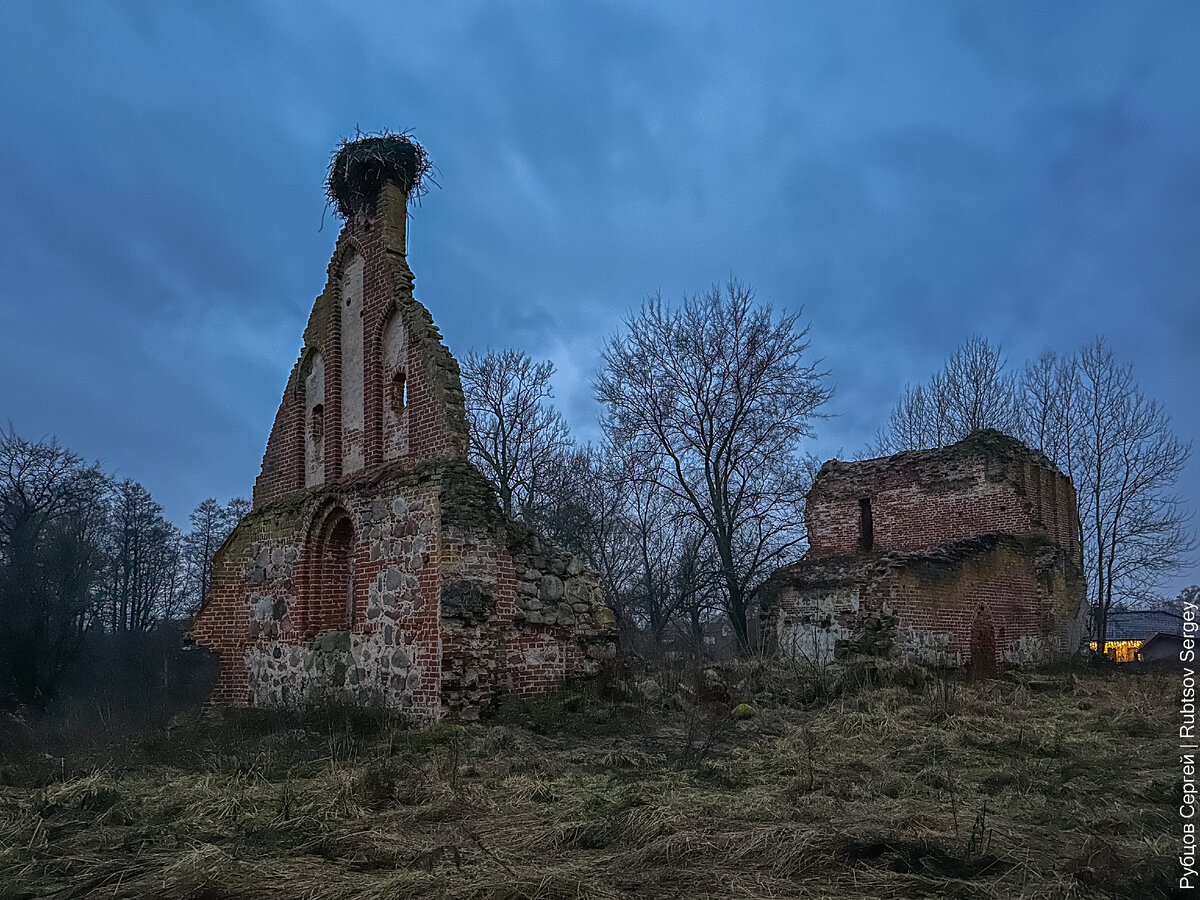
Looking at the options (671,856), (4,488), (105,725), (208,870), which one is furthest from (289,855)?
(4,488)

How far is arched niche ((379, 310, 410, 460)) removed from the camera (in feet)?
38.0

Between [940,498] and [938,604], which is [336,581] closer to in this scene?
[938,604]

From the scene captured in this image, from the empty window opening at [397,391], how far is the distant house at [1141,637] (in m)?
12.5

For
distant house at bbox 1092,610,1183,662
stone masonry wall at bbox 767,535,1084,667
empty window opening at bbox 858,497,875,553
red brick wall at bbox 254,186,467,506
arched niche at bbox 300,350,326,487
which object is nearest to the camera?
red brick wall at bbox 254,186,467,506

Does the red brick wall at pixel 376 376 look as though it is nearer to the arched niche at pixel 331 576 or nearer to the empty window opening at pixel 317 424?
the empty window opening at pixel 317 424

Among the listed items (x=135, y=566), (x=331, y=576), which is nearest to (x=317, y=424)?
(x=331, y=576)

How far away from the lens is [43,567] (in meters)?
25.4

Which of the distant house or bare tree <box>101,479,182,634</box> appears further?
bare tree <box>101,479,182,634</box>

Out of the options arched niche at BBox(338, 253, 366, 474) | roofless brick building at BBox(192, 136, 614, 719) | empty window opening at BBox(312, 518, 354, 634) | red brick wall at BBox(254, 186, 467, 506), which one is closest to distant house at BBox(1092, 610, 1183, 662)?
roofless brick building at BBox(192, 136, 614, 719)

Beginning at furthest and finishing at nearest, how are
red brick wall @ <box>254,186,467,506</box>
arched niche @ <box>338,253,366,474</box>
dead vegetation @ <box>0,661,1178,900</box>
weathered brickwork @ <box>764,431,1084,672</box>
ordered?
1. weathered brickwork @ <box>764,431,1084,672</box>
2. arched niche @ <box>338,253,366,474</box>
3. red brick wall @ <box>254,186,467,506</box>
4. dead vegetation @ <box>0,661,1178,900</box>

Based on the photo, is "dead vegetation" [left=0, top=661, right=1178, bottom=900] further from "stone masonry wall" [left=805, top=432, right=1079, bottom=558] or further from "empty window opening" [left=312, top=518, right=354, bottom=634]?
"stone masonry wall" [left=805, top=432, right=1079, bottom=558]

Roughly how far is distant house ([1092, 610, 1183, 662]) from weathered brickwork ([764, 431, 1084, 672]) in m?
2.75

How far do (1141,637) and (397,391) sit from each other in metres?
39.6

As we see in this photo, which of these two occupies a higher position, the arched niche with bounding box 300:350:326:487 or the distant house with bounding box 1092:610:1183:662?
the arched niche with bounding box 300:350:326:487
